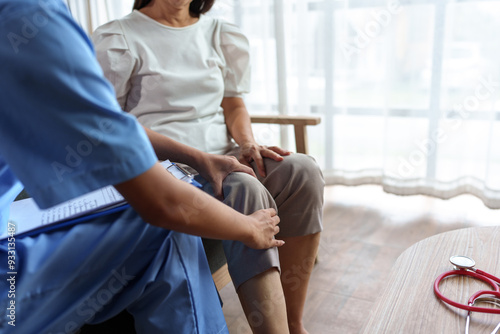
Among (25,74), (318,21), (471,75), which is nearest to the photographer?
(25,74)

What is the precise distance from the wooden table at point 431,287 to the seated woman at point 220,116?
25 cm

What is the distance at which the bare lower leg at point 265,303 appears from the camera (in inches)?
36.0

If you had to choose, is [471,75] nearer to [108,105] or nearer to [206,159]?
[206,159]

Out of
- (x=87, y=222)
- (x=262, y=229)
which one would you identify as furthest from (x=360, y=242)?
(x=87, y=222)

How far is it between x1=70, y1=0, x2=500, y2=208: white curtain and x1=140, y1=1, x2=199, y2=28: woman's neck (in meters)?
0.96

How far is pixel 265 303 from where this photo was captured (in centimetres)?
92

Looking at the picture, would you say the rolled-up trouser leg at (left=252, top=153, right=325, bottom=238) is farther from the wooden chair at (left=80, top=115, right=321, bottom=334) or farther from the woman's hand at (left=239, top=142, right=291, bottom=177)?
the wooden chair at (left=80, top=115, right=321, bottom=334)

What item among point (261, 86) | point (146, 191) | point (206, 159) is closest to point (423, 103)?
point (261, 86)

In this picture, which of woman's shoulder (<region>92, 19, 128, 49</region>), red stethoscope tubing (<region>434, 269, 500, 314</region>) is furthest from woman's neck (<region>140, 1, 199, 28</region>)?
red stethoscope tubing (<region>434, 269, 500, 314</region>)

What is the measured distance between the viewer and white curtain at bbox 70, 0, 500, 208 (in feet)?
6.49

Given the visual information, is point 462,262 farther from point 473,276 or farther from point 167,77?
point 167,77

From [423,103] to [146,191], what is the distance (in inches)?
69.6

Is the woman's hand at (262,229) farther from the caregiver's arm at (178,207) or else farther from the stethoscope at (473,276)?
the stethoscope at (473,276)

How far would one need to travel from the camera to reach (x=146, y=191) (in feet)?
2.14
